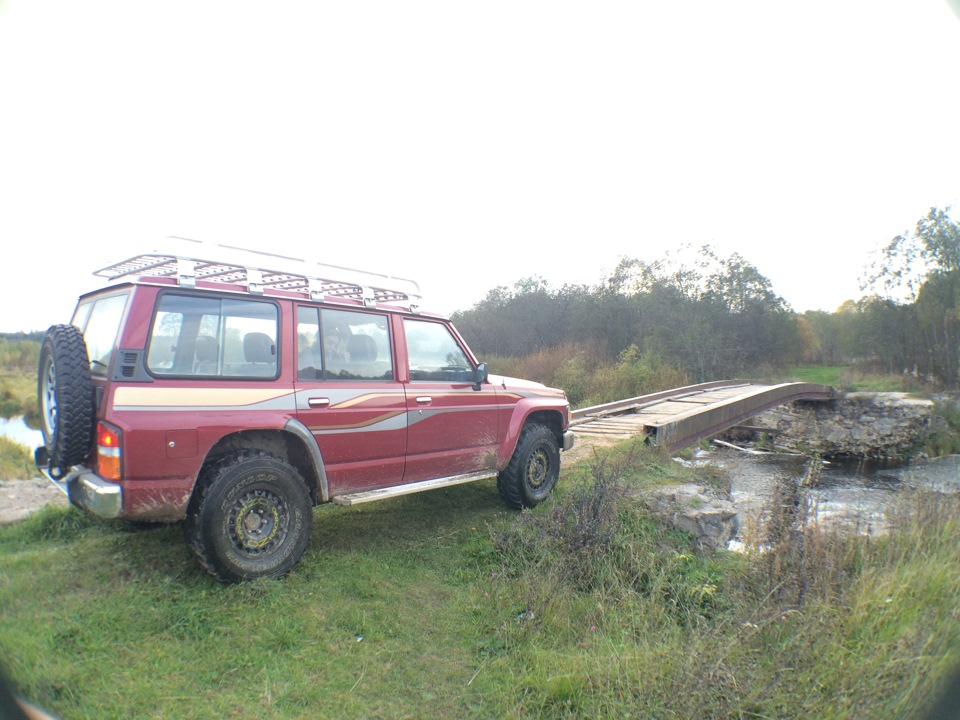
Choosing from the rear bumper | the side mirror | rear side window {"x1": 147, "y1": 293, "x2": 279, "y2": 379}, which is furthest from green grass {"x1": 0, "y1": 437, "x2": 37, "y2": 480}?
the side mirror

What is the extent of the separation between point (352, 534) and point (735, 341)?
25.3m

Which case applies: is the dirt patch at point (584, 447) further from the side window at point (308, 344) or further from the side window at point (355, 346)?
the side window at point (308, 344)

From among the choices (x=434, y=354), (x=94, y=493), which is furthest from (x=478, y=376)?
(x=94, y=493)

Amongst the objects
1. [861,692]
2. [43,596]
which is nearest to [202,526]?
[43,596]

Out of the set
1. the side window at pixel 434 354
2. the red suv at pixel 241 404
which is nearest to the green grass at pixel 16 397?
the red suv at pixel 241 404

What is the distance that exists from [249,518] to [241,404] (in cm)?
73

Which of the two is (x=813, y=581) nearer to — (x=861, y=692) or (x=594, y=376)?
(x=861, y=692)

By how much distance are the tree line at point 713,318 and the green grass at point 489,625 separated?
64.3 feet

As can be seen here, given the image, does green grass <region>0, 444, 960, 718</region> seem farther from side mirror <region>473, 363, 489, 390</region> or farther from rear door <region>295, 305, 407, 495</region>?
side mirror <region>473, 363, 489, 390</region>

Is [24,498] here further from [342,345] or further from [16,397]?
[16,397]

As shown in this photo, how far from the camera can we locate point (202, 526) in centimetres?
366

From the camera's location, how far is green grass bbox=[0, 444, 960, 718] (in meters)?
2.81

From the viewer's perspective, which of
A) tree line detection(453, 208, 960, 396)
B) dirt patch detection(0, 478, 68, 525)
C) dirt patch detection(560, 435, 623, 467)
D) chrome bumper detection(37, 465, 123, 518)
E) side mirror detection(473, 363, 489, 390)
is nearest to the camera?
chrome bumper detection(37, 465, 123, 518)

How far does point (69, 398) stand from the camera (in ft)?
11.6
